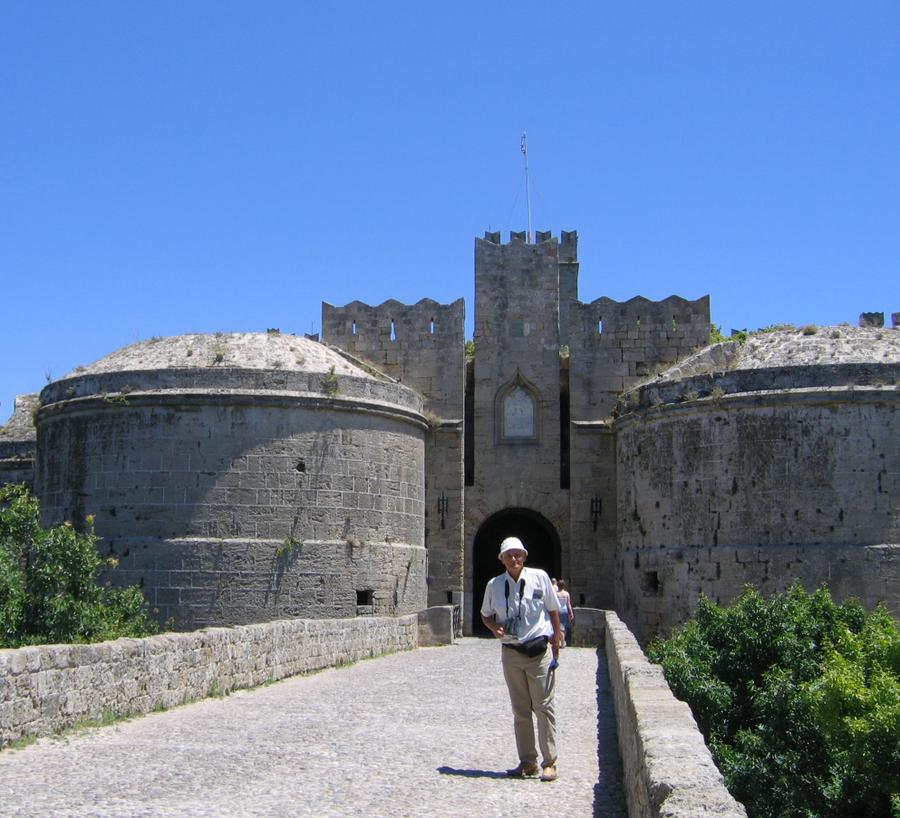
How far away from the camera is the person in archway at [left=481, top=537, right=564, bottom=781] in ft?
25.4

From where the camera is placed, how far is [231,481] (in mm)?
20328

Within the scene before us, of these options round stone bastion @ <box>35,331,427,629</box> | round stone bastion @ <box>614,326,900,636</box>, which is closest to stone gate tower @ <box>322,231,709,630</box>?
round stone bastion @ <box>614,326,900,636</box>

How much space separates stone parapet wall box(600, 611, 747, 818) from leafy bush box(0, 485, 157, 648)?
745 cm

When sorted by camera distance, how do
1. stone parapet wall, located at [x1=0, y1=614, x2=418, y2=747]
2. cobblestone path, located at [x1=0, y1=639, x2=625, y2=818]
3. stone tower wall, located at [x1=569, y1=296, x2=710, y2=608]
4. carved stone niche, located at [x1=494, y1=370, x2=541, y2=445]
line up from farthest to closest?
carved stone niche, located at [x1=494, y1=370, x2=541, y2=445] < stone tower wall, located at [x1=569, y1=296, x2=710, y2=608] < stone parapet wall, located at [x1=0, y1=614, x2=418, y2=747] < cobblestone path, located at [x1=0, y1=639, x2=625, y2=818]

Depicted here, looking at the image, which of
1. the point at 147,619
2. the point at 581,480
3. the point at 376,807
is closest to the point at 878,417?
the point at 581,480

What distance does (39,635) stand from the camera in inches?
519

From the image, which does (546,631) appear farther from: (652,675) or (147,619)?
(147,619)

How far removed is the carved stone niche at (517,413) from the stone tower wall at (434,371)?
0.89 meters

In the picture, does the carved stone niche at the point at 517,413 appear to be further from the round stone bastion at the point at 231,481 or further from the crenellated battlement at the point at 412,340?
the round stone bastion at the point at 231,481

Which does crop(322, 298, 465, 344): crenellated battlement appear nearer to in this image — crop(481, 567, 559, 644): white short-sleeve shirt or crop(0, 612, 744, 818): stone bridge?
crop(0, 612, 744, 818): stone bridge

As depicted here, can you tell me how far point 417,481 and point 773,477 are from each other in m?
7.05

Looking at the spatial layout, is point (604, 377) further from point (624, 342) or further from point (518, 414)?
point (518, 414)

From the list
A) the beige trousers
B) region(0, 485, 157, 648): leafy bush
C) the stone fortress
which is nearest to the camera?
the beige trousers

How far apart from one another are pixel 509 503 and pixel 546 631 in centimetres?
1685
